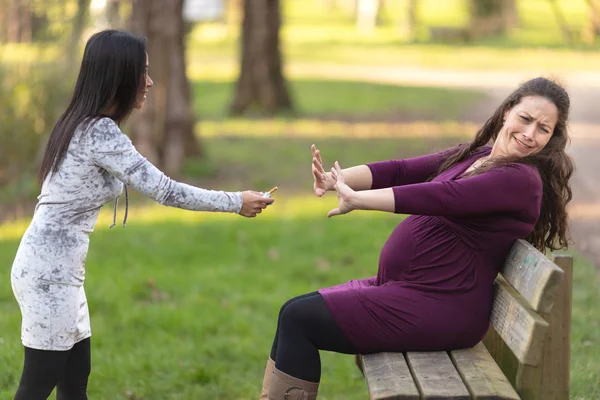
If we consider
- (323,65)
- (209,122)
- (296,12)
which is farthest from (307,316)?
(296,12)

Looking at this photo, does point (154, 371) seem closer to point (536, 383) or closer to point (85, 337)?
point (85, 337)

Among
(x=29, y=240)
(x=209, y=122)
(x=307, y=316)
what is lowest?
(x=209, y=122)

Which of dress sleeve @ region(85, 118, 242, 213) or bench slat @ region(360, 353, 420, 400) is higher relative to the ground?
dress sleeve @ region(85, 118, 242, 213)

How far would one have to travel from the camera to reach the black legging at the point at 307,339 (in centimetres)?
377

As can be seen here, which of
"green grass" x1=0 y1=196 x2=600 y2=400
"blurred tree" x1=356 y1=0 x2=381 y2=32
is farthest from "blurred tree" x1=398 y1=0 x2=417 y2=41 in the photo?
"green grass" x1=0 y1=196 x2=600 y2=400

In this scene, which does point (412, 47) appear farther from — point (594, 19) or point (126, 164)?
point (126, 164)

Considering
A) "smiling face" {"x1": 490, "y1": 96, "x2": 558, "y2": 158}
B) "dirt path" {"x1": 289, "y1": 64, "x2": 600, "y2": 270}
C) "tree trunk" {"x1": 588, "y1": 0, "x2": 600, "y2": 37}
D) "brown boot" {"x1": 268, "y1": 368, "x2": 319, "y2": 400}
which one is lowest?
"dirt path" {"x1": 289, "y1": 64, "x2": 600, "y2": 270}

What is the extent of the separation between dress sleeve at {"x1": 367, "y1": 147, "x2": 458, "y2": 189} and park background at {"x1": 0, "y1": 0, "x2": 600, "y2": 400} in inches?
25.8

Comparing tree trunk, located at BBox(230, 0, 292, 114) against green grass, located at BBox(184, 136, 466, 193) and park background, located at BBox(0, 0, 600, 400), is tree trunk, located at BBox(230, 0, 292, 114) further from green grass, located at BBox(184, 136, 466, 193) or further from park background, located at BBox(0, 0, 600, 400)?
green grass, located at BBox(184, 136, 466, 193)

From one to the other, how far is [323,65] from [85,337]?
26.6 metres

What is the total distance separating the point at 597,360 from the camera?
211 inches

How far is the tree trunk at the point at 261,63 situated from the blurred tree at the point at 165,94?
6.62m

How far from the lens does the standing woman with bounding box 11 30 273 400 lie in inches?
145

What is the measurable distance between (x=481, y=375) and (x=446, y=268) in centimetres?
44
